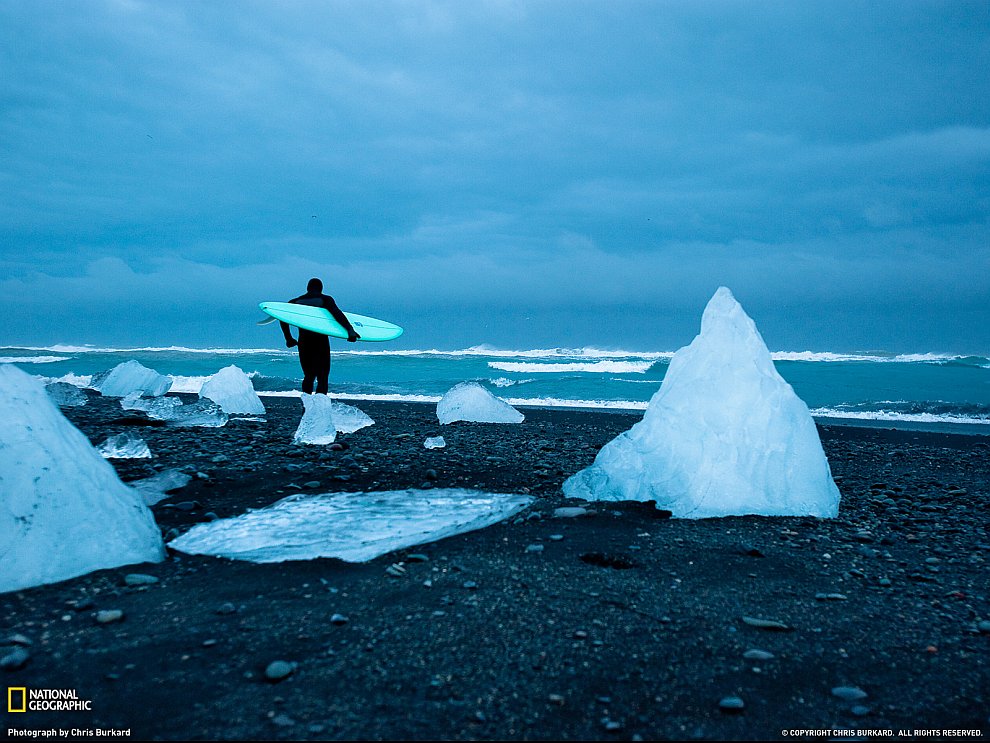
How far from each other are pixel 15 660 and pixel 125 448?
456 cm

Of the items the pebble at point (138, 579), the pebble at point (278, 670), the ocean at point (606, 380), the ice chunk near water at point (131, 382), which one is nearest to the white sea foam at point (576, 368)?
Answer: the ocean at point (606, 380)

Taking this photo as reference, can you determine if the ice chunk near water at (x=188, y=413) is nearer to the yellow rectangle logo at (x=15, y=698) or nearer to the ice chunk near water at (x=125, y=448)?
the ice chunk near water at (x=125, y=448)

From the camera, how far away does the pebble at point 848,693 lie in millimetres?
2396

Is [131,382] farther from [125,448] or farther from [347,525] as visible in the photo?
[347,525]

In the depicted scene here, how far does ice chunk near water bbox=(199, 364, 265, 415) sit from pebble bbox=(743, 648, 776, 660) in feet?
33.5

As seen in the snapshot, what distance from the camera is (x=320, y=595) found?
3.18m

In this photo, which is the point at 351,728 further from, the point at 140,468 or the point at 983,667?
the point at 140,468

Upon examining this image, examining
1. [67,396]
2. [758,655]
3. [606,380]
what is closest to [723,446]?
[758,655]

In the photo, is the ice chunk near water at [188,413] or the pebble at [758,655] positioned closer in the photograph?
the pebble at [758,655]

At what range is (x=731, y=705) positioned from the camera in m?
2.30

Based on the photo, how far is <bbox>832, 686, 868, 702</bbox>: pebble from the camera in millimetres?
2396

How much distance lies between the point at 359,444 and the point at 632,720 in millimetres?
5982

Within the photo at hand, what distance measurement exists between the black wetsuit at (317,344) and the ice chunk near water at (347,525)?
18.7 feet

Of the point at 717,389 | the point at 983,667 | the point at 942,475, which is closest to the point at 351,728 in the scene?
the point at 983,667
